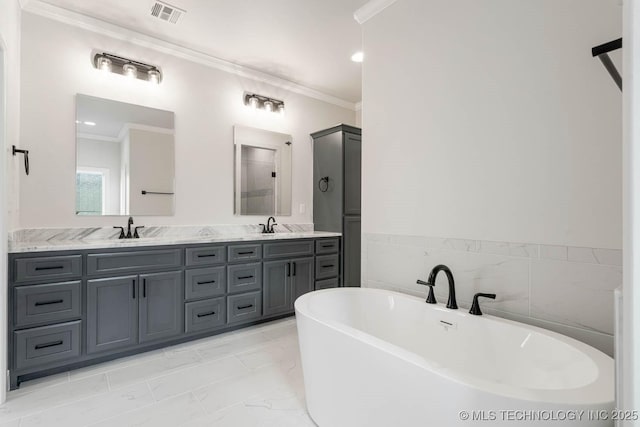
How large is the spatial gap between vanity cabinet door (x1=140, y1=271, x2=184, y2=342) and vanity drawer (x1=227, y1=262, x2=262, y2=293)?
1.50 feet

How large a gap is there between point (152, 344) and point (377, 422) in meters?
2.08

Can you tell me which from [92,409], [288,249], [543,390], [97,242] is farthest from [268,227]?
[543,390]

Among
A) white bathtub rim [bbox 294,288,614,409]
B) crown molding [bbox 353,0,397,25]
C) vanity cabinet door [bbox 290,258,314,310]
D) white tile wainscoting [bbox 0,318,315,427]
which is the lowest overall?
white tile wainscoting [bbox 0,318,315,427]

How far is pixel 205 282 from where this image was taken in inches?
111

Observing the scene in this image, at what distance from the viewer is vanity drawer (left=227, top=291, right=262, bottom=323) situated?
297 cm

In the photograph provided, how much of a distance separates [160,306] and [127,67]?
2.20 m

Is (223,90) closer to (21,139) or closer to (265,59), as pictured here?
(265,59)

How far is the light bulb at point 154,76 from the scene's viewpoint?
2.99 m

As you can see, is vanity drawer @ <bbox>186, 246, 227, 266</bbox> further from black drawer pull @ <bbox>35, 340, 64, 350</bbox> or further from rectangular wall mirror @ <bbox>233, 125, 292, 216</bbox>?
black drawer pull @ <bbox>35, 340, 64, 350</bbox>

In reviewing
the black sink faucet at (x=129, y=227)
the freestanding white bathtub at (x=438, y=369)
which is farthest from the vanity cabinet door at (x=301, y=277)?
the black sink faucet at (x=129, y=227)

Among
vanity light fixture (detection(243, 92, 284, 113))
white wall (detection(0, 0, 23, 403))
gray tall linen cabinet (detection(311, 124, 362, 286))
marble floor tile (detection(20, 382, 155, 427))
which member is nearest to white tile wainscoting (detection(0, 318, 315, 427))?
marble floor tile (detection(20, 382, 155, 427))

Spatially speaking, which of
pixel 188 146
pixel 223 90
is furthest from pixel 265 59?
pixel 188 146

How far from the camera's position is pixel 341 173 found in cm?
388

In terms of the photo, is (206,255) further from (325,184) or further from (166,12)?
(166,12)
